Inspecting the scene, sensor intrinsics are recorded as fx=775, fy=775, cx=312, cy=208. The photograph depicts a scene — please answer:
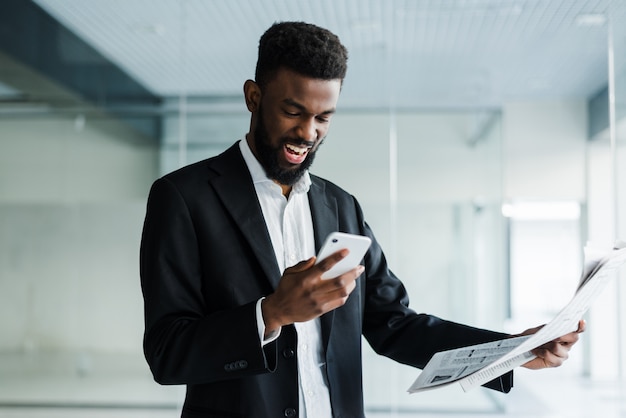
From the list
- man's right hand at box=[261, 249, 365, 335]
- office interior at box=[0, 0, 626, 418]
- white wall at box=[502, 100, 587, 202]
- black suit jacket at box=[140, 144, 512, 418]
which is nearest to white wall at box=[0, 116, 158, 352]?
office interior at box=[0, 0, 626, 418]

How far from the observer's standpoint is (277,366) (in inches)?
53.6

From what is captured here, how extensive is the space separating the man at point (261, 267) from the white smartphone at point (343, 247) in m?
0.13

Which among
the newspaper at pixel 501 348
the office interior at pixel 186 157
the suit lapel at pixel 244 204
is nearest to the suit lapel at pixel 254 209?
the suit lapel at pixel 244 204

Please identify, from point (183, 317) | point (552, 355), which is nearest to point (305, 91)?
point (183, 317)

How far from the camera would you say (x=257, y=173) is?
1489 mm

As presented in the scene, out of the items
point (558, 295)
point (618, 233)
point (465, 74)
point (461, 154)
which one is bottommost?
point (558, 295)

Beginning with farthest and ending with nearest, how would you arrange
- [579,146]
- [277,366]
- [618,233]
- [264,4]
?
[579,146] < [264,4] < [618,233] < [277,366]

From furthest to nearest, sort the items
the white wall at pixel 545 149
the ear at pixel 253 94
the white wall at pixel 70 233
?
the white wall at pixel 545 149, the white wall at pixel 70 233, the ear at pixel 253 94

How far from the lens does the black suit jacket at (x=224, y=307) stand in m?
1.24

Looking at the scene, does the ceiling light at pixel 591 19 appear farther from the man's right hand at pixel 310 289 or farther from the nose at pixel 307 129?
the man's right hand at pixel 310 289

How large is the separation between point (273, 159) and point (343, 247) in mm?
404

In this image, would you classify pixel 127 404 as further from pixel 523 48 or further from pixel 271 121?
pixel 271 121

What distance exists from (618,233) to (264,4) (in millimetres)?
2127

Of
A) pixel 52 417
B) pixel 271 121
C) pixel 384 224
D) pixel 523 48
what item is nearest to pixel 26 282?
pixel 52 417
